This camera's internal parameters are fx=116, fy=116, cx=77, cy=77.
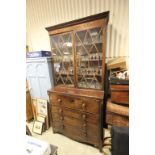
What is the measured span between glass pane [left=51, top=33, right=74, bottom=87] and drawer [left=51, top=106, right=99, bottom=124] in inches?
17.7

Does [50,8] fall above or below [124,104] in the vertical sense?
above

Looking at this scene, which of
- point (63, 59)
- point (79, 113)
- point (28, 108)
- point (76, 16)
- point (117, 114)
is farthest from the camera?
point (28, 108)

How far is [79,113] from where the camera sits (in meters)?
1.80

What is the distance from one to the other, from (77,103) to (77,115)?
0.21 metres

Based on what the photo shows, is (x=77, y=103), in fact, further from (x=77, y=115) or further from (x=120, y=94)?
(x=120, y=94)

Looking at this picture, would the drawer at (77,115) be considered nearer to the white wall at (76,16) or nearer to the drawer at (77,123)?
the drawer at (77,123)

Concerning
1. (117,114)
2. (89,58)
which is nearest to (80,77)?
(89,58)

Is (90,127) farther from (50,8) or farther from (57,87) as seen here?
(50,8)

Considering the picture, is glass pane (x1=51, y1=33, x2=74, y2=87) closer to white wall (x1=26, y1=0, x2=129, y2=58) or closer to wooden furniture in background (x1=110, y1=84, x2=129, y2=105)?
white wall (x1=26, y1=0, x2=129, y2=58)

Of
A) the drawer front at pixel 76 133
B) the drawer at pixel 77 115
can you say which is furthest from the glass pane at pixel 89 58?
the drawer front at pixel 76 133

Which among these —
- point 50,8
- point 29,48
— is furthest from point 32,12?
point 29,48
